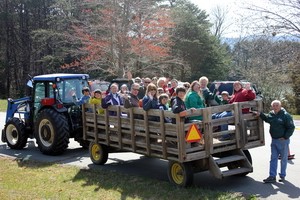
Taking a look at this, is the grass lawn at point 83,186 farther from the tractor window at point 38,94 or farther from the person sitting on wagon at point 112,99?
the tractor window at point 38,94

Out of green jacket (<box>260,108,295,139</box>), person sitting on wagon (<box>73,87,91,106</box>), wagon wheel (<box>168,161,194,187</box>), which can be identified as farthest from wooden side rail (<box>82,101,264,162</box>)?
person sitting on wagon (<box>73,87,91,106</box>)

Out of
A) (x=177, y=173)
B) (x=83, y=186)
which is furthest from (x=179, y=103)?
(x=83, y=186)

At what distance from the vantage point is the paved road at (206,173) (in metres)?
6.91

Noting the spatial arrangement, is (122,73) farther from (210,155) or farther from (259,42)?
(210,155)

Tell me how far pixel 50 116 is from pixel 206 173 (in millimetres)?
4335

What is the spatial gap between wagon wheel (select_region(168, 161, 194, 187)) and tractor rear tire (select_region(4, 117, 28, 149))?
564 centimetres

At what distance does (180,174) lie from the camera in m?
7.22

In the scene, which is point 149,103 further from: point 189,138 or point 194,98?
point 189,138

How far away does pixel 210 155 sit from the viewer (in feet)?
23.0

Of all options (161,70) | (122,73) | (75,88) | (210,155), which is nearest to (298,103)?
(161,70)

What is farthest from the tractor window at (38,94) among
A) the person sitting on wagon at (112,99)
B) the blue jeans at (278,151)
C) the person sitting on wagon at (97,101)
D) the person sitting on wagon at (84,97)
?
the blue jeans at (278,151)

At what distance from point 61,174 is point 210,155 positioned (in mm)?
3240

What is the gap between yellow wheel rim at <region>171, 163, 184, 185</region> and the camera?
23.5 feet

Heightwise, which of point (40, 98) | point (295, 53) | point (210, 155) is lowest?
point (210, 155)
